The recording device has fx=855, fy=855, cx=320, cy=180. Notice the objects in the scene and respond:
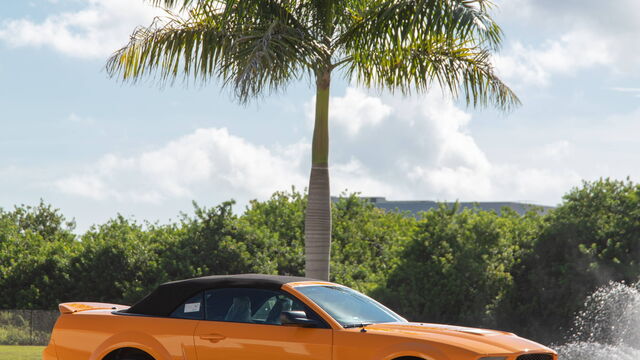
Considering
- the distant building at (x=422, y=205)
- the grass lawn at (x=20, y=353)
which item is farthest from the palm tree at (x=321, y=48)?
the distant building at (x=422, y=205)

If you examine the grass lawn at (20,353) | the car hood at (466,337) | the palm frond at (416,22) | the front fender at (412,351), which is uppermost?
the palm frond at (416,22)

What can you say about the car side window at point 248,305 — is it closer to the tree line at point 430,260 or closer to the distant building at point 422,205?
the tree line at point 430,260

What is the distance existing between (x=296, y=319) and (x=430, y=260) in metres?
15.5

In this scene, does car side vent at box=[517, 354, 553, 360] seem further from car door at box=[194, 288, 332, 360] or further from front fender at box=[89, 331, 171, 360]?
front fender at box=[89, 331, 171, 360]

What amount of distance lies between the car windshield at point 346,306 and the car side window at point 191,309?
3.73 feet

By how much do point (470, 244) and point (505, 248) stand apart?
36.9 inches

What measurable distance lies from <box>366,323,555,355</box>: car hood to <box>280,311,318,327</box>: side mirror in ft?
1.84

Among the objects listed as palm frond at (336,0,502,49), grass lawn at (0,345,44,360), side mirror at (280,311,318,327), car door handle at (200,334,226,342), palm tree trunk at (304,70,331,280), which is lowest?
grass lawn at (0,345,44,360)

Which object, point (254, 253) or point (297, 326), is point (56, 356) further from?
point (254, 253)

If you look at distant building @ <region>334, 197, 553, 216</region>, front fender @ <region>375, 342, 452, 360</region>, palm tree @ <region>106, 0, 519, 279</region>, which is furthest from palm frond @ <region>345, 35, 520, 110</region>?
distant building @ <region>334, 197, 553, 216</region>

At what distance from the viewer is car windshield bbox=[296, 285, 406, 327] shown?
339 inches

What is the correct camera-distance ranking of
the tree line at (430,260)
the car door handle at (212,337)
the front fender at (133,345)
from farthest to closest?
the tree line at (430,260)
the front fender at (133,345)
the car door handle at (212,337)

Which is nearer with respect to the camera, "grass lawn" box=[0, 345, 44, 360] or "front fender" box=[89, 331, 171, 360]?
"front fender" box=[89, 331, 171, 360]

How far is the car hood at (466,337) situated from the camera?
26.0 feet
